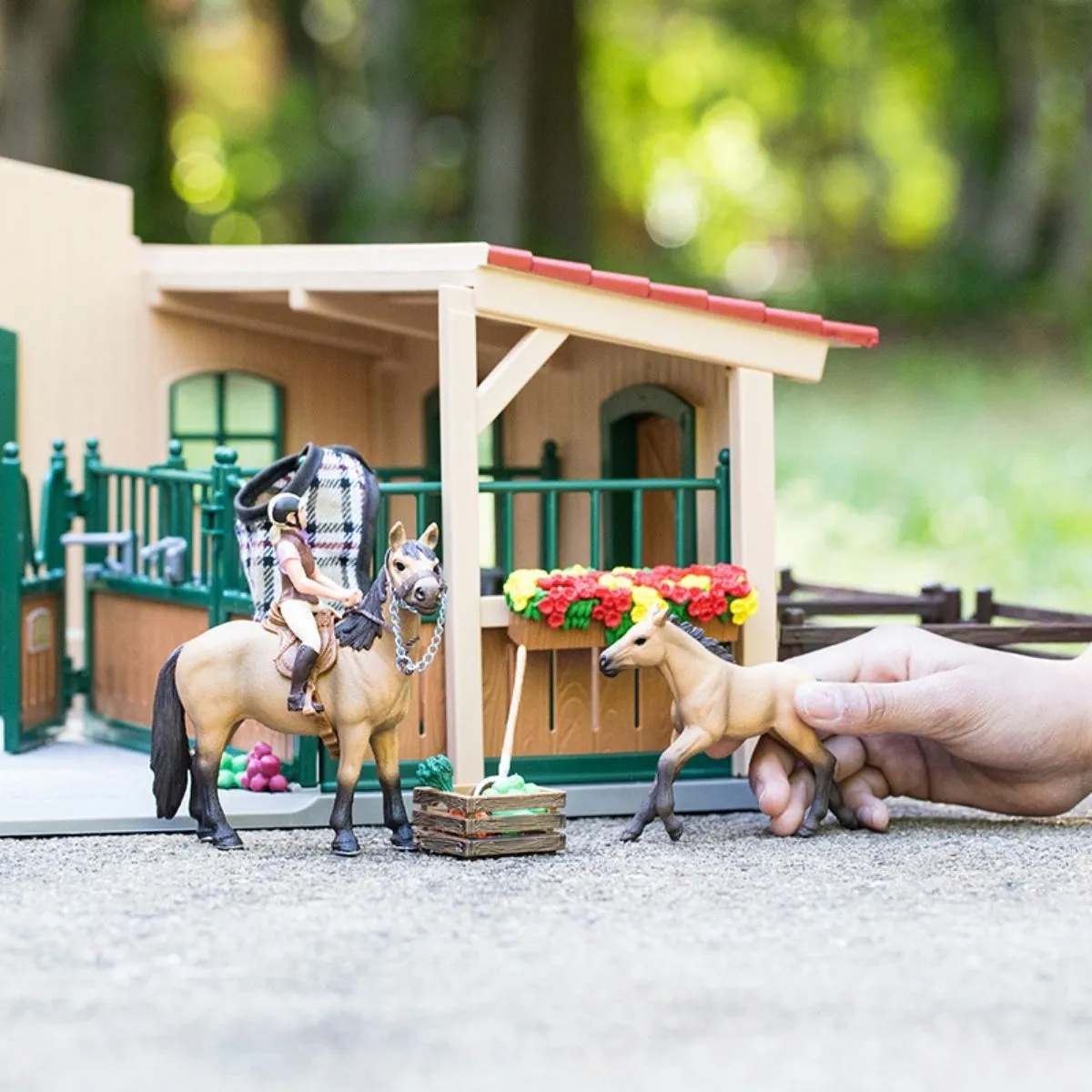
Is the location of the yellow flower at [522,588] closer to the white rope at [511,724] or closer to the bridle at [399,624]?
the white rope at [511,724]

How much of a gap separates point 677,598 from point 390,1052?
14.5ft

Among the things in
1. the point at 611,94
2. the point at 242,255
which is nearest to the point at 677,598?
A: the point at 242,255

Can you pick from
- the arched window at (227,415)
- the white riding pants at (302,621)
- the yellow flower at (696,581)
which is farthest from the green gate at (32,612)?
the yellow flower at (696,581)

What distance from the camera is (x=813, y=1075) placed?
18.0 feet

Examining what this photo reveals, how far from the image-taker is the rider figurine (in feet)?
28.4

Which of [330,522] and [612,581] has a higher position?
[330,522]

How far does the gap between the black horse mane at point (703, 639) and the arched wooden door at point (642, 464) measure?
6.10ft

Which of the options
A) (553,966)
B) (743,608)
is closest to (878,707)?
(743,608)

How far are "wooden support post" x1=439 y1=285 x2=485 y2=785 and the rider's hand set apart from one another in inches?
58.0

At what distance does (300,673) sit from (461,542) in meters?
1.41

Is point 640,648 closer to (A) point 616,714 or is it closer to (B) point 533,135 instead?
(A) point 616,714

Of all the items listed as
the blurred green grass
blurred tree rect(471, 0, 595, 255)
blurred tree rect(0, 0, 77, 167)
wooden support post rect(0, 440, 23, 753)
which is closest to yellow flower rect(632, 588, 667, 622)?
wooden support post rect(0, 440, 23, 753)

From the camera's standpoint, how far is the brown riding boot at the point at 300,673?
862cm

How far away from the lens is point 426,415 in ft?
44.8
